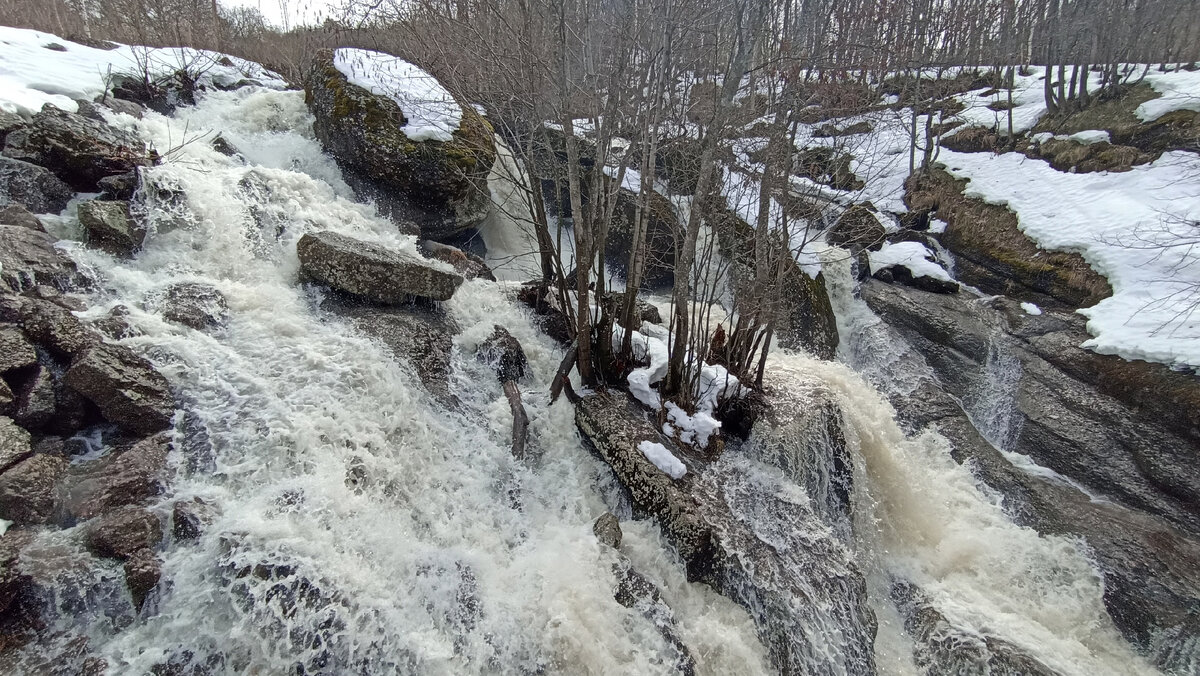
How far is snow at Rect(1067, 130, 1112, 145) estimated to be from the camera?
34.9 ft

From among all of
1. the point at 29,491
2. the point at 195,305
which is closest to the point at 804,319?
the point at 195,305

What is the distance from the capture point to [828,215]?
33.7 feet

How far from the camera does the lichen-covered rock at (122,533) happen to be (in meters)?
3.11

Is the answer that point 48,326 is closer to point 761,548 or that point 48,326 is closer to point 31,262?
point 31,262

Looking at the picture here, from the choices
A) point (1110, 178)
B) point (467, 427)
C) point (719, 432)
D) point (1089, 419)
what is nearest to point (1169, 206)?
point (1110, 178)

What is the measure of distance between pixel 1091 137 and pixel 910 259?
17.3 ft

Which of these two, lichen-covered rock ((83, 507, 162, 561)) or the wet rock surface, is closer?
lichen-covered rock ((83, 507, 162, 561))

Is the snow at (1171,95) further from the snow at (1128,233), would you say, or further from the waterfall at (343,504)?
the waterfall at (343,504)

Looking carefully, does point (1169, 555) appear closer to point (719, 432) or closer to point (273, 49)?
point (719, 432)

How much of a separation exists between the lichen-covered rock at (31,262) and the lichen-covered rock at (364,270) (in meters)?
1.90

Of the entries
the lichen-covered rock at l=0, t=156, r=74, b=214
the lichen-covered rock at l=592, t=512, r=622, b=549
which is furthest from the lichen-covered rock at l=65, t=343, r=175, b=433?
the lichen-covered rock at l=592, t=512, r=622, b=549

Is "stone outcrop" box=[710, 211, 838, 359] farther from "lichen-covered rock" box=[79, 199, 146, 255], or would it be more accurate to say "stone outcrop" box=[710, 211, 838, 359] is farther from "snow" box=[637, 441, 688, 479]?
"lichen-covered rock" box=[79, 199, 146, 255]

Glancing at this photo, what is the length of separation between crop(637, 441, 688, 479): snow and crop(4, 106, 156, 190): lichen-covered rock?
632 centimetres

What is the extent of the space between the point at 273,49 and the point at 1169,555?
17.9 meters
